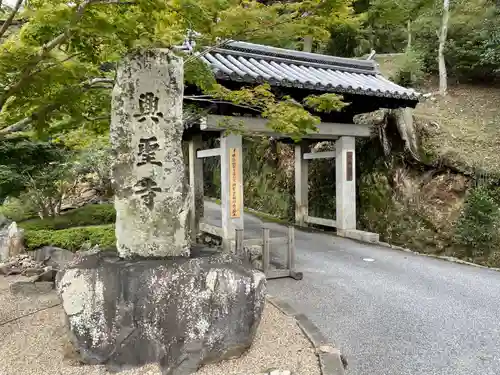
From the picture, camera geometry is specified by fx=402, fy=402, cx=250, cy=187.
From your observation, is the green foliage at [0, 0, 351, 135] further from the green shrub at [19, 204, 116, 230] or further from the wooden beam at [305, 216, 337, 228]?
the wooden beam at [305, 216, 337, 228]

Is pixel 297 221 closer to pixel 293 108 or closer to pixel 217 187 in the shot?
pixel 293 108

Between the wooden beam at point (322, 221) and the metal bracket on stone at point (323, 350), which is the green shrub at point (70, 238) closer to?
the metal bracket on stone at point (323, 350)

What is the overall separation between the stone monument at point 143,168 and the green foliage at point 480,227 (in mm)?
7742

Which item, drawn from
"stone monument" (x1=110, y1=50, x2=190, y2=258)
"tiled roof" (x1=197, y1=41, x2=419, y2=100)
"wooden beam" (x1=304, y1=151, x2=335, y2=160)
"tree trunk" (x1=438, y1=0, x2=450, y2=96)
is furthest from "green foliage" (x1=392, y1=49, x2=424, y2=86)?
"stone monument" (x1=110, y1=50, x2=190, y2=258)

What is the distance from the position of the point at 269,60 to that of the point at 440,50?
31.0 feet

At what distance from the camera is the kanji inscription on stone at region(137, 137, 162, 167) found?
3768 millimetres

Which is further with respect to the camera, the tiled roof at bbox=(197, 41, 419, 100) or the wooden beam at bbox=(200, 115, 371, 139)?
the wooden beam at bbox=(200, 115, 371, 139)

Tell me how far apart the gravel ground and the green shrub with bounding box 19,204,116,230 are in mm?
4628

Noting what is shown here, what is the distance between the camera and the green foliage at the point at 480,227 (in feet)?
29.1

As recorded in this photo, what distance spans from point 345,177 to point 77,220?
6471mm

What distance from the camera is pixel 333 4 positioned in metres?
3.64

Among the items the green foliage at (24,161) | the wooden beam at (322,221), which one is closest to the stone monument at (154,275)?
the green foliage at (24,161)

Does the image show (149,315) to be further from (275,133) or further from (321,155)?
(321,155)

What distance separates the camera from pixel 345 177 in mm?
9664
